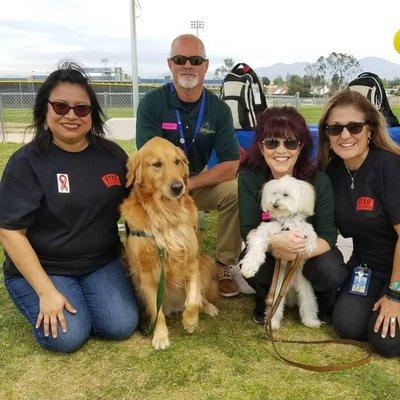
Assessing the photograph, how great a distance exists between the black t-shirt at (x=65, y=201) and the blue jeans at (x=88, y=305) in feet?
0.26

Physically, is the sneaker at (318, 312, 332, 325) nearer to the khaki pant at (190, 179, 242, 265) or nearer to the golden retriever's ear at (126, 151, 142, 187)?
the khaki pant at (190, 179, 242, 265)

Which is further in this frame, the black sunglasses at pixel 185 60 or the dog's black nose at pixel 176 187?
the black sunglasses at pixel 185 60

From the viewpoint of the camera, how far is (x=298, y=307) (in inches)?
128

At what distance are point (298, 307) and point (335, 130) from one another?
132 centimetres

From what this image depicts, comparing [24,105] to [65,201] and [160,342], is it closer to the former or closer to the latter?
[65,201]

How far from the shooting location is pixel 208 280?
327 cm

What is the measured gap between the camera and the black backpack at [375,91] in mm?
5305

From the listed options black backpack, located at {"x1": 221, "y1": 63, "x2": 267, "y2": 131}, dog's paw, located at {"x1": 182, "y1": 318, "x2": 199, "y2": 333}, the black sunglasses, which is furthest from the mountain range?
dog's paw, located at {"x1": 182, "y1": 318, "x2": 199, "y2": 333}

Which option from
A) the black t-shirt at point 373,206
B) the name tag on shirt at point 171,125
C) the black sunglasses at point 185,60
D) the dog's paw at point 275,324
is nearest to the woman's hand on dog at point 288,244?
the black t-shirt at point 373,206

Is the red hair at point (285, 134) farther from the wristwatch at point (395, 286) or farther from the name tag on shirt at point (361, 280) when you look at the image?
the wristwatch at point (395, 286)

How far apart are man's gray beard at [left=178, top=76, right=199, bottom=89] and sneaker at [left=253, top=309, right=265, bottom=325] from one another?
6.40 feet

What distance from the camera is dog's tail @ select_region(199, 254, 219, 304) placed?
127 inches

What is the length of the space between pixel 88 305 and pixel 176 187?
98 centimetres

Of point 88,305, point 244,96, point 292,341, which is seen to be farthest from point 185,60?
point 292,341
